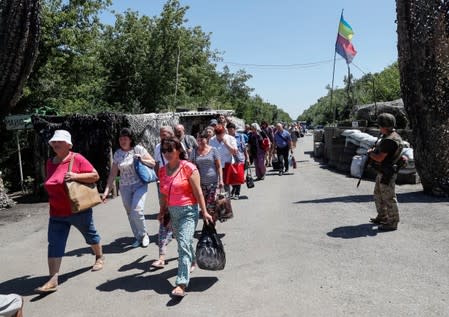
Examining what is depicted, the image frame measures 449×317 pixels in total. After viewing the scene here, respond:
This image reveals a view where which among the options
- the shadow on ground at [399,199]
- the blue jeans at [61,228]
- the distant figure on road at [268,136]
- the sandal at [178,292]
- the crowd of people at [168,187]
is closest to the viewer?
the sandal at [178,292]

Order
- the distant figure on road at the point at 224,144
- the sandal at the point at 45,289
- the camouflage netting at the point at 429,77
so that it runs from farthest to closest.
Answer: the camouflage netting at the point at 429,77 < the distant figure on road at the point at 224,144 < the sandal at the point at 45,289

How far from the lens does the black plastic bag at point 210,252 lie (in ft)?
15.4

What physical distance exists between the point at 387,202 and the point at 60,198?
449 cm

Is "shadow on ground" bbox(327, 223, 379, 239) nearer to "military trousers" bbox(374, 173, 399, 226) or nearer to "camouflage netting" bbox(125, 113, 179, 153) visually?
"military trousers" bbox(374, 173, 399, 226)

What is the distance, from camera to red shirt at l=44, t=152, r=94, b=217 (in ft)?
15.7

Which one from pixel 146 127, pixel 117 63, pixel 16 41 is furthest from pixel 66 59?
pixel 117 63

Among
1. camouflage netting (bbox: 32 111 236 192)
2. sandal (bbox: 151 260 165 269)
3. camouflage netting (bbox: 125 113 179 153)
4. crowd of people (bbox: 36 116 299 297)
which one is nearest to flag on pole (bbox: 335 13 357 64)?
camouflage netting (bbox: 125 113 179 153)

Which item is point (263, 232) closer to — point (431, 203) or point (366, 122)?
point (431, 203)

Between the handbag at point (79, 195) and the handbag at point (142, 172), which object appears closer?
the handbag at point (79, 195)

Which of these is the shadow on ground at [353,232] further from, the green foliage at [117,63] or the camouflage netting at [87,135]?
the green foliage at [117,63]

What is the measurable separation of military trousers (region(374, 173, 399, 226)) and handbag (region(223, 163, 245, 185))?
237cm

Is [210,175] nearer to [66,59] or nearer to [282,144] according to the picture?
[282,144]

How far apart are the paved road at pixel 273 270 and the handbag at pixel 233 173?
70 centimetres

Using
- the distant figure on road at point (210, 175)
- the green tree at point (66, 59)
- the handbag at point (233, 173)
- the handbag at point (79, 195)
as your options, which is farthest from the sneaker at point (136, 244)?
the green tree at point (66, 59)
